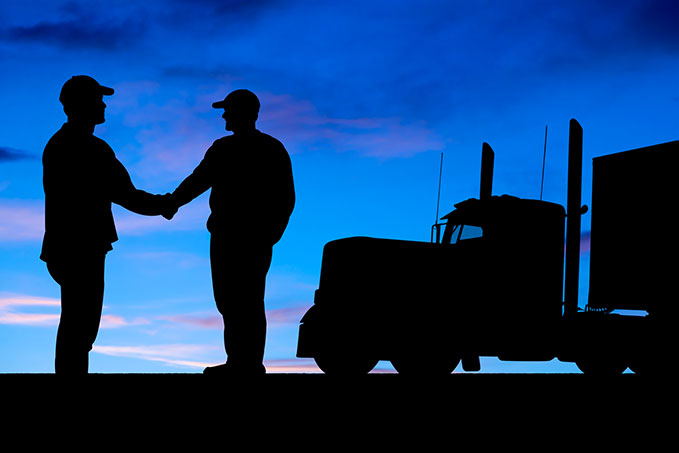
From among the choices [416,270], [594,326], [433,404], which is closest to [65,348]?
[433,404]

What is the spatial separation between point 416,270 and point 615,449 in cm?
659

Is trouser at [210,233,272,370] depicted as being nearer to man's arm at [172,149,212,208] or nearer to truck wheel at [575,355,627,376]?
man's arm at [172,149,212,208]

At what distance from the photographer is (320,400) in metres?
7.34

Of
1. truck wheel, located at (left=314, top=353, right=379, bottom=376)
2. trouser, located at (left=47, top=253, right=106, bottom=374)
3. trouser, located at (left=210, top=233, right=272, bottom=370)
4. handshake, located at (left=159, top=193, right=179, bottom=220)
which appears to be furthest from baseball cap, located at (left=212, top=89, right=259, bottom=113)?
truck wheel, located at (left=314, top=353, right=379, bottom=376)

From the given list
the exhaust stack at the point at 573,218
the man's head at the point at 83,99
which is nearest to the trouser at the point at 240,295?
the man's head at the point at 83,99

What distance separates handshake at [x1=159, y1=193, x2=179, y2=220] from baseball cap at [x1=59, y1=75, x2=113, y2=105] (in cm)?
213

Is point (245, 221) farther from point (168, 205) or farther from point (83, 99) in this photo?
point (83, 99)

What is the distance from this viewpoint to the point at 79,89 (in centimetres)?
727

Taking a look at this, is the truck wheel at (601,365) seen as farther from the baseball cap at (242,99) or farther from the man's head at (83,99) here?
the man's head at (83,99)

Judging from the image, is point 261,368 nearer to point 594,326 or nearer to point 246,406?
point 246,406

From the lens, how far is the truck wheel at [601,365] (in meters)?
14.7

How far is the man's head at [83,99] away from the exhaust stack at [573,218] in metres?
9.43

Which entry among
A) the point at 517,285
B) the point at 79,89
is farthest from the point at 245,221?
the point at 517,285

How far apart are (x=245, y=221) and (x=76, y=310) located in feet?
5.92
